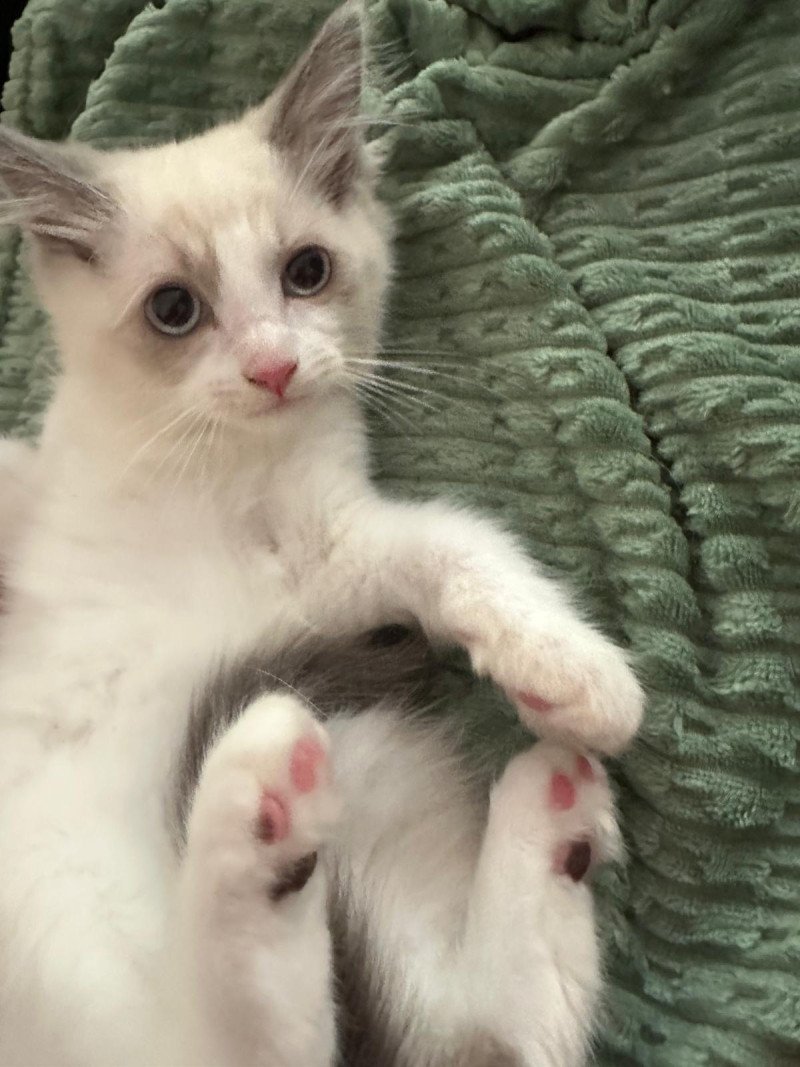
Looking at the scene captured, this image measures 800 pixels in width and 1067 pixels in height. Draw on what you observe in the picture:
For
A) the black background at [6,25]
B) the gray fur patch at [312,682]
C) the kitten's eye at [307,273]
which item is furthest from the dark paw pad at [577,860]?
the black background at [6,25]

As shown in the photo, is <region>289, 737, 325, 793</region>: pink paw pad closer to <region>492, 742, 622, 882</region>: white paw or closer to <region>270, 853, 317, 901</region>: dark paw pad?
<region>270, 853, 317, 901</region>: dark paw pad

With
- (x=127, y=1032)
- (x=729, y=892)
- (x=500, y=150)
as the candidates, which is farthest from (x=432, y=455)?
(x=127, y=1032)

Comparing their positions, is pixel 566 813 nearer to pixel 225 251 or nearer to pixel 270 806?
pixel 270 806

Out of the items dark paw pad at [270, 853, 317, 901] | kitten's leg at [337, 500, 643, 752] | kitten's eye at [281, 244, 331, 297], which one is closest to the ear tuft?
kitten's eye at [281, 244, 331, 297]

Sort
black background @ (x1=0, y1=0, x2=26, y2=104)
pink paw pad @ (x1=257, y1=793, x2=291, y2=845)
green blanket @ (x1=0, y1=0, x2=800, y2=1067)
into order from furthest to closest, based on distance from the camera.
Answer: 1. black background @ (x1=0, y1=0, x2=26, y2=104)
2. green blanket @ (x1=0, y1=0, x2=800, y2=1067)
3. pink paw pad @ (x1=257, y1=793, x2=291, y2=845)

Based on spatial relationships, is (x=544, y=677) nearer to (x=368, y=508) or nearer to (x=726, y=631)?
(x=726, y=631)

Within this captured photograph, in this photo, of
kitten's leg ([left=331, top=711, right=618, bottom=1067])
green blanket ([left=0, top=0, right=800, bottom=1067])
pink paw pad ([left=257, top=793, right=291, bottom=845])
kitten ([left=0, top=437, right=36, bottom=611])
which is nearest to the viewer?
pink paw pad ([left=257, top=793, right=291, bottom=845])

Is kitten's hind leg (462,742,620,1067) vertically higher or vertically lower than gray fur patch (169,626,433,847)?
lower

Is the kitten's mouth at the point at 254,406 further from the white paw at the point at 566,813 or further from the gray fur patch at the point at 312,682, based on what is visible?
the white paw at the point at 566,813
